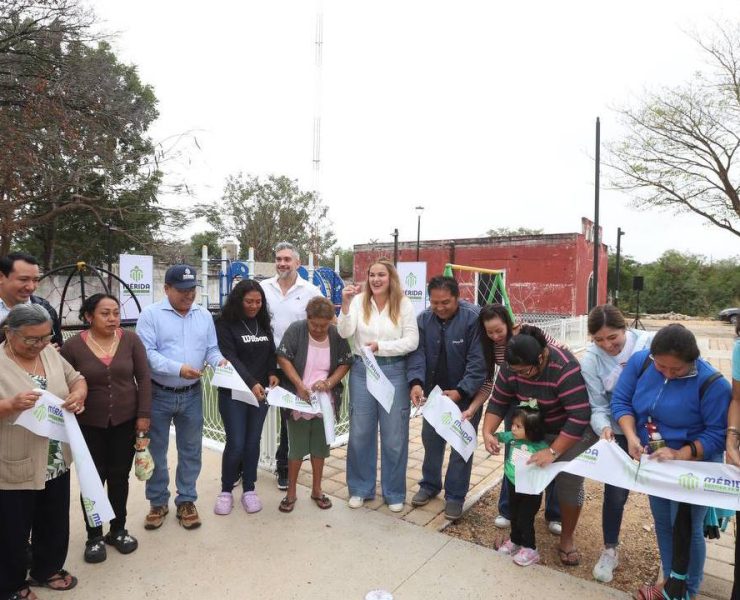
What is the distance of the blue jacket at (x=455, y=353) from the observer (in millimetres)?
3480

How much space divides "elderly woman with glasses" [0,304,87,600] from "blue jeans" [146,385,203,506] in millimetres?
642

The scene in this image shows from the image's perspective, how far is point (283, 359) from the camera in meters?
3.69

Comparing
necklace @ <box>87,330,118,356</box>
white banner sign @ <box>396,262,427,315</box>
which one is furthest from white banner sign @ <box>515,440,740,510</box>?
white banner sign @ <box>396,262,427,315</box>

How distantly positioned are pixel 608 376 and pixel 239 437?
8.21 feet

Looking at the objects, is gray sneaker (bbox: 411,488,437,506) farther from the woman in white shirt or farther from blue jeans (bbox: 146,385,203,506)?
blue jeans (bbox: 146,385,203,506)

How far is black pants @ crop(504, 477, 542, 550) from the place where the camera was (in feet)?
9.75

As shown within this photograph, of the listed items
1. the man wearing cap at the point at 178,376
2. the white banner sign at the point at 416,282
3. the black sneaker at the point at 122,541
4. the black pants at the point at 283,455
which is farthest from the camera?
the white banner sign at the point at 416,282

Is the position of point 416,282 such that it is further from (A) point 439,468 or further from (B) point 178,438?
(B) point 178,438

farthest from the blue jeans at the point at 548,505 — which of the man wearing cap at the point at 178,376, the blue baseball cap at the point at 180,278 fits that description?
the blue baseball cap at the point at 180,278

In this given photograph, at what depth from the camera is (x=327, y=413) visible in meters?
3.69

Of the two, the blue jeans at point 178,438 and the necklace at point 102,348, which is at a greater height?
the necklace at point 102,348

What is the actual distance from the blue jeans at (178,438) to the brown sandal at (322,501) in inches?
34.4

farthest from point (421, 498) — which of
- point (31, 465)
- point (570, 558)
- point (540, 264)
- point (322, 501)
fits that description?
point (540, 264)

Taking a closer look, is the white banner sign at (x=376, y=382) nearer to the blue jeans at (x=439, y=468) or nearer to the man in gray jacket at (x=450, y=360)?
the man in gray jacket at (x=450, y=360)
